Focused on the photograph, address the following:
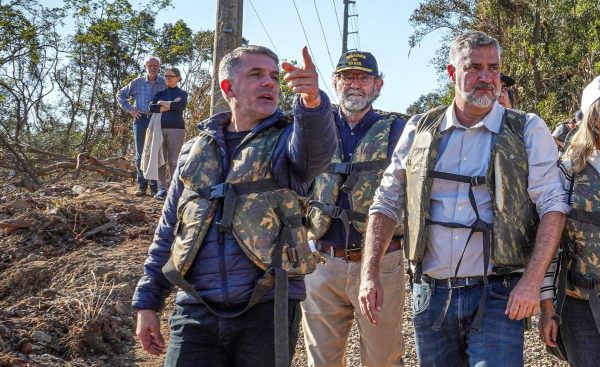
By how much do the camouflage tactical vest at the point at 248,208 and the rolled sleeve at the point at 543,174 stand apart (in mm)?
958

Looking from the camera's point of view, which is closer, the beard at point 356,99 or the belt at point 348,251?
the belt at point 348,251

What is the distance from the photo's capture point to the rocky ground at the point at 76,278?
18.5ft

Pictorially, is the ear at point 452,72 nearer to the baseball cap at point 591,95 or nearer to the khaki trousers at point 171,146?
the baseball cap at point 591,95

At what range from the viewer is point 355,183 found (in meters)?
4.28

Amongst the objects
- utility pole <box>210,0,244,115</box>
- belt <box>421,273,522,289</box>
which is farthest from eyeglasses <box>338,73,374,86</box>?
utility pole <box>210,0,244,115</box>

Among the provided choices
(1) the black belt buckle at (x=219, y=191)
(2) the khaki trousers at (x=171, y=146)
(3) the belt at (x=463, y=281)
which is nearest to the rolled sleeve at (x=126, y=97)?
(2) the khaki trousers at (x=171, y=146)

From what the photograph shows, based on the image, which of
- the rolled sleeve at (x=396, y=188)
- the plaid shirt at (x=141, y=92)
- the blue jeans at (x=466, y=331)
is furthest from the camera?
the plaid shirt at (x=141, y=92)

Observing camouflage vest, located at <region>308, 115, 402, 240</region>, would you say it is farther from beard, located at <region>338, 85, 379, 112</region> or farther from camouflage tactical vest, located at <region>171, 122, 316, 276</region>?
camouflage tactical vest, located at <region>171, 122, 316, 276</region>

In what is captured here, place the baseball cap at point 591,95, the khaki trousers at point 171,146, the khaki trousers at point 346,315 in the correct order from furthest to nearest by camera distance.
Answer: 1. the khaki trousers at point 171,146
2. the khaki trousers at point 346,315
3. the baseball cap at point 591,95

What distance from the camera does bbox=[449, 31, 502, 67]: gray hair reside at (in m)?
3.34

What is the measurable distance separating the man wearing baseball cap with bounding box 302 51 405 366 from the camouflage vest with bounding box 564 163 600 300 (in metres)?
1.14

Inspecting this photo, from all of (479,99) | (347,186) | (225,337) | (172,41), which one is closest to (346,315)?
(347,186)

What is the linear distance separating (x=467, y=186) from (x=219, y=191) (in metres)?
1.04

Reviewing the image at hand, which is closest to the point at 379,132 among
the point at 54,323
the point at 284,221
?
the point at 284,221
